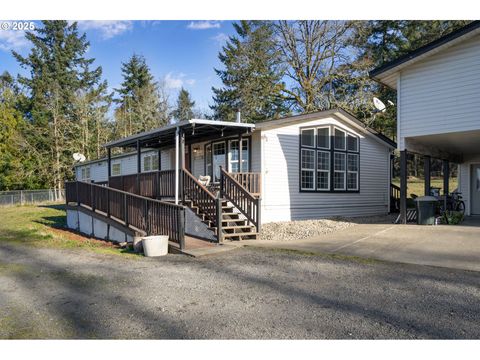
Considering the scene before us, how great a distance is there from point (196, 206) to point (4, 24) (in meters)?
6.07

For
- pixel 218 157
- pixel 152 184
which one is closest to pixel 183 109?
pixel 218 157

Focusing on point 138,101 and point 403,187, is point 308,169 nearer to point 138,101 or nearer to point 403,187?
point 403,187

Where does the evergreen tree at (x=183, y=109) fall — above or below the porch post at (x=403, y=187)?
above

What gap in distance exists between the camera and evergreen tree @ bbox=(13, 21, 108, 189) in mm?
30953

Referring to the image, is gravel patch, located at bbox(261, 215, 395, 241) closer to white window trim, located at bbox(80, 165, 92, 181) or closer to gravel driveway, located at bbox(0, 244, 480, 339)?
gravel driveway, located at bbox(0, 244, 480, 339)

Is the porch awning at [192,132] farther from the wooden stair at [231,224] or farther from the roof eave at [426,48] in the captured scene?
the roof eave at [426,48]

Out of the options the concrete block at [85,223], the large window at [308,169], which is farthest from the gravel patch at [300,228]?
the concrete block at [85,223]

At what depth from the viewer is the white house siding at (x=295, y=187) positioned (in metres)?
11.8

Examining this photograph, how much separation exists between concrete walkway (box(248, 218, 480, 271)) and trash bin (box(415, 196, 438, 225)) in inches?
16.5

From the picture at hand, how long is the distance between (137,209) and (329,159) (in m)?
7.60

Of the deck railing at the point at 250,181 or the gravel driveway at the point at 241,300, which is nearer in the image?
the gravel driveway at the point at 241,300

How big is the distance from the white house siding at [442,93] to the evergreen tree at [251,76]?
14.9 meters

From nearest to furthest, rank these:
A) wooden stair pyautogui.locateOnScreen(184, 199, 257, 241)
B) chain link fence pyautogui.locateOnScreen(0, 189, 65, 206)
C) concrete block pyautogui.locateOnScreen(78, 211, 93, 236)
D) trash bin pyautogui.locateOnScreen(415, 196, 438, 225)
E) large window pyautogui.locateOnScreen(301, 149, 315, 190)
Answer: wooden stair pyautogui.locateOnScreen(184, 199, 257, 241)
trash bin pyautogui.locateOnScreen(415, 196, 438, 225)
large window pyautogui.locateOnScreen(301, 149, 315, 190)
concrete block pyautogui.locateOnScreen(78, 211, 93, 236)
chain link fence pyautogui.locateOnScreen(0, 189, 65, 206)

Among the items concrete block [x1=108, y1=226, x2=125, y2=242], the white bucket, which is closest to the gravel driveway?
the white bucket
